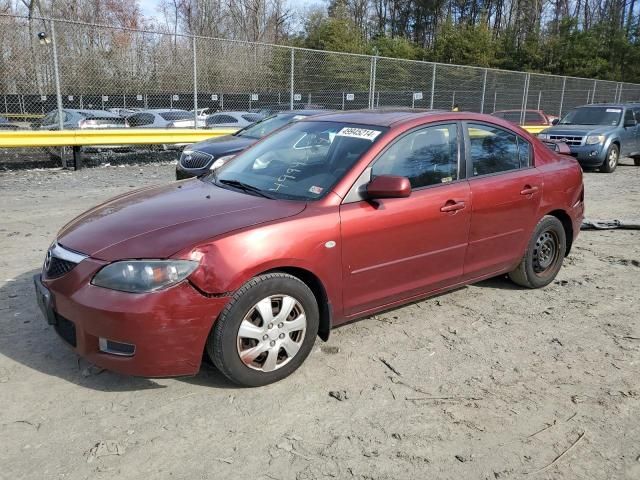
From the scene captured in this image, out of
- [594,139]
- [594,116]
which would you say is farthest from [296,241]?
[594,116]

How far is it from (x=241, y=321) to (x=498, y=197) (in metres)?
2.36

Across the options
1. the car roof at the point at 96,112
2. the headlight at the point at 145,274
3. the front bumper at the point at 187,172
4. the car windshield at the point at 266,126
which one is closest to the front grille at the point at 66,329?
the headlight at the point at 145,274

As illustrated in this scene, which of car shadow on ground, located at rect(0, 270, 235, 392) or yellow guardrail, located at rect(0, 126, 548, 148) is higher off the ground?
yellow guardrail, located at rect(0, 126, 548, 148)

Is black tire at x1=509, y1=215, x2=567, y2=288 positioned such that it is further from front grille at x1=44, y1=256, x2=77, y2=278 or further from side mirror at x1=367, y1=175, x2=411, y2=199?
front grille at x1=44, y1=256, x2=77, y2=278

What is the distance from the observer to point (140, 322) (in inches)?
112

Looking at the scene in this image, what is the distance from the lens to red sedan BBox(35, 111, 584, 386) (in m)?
2.93

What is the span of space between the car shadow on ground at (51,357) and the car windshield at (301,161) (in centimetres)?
126

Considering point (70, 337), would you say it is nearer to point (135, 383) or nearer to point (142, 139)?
point (135, 383)

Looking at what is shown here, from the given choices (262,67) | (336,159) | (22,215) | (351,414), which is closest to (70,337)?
(351,414)

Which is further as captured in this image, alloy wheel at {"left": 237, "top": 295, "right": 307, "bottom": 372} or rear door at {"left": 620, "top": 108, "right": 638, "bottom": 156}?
rear door at {"left": 620, "top": 108, "right": 638, "bottom": 156}

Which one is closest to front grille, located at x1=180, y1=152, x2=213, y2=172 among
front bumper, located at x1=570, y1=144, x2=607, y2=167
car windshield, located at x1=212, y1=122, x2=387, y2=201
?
car windshield, located at x1=212, y1=122, x2=387, y2=201

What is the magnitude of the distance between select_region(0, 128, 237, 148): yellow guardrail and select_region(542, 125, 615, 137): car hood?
8620mm

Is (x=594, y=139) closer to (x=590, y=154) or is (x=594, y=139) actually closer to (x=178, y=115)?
(x=590, y=154)

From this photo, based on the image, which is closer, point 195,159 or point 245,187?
point 245,187
